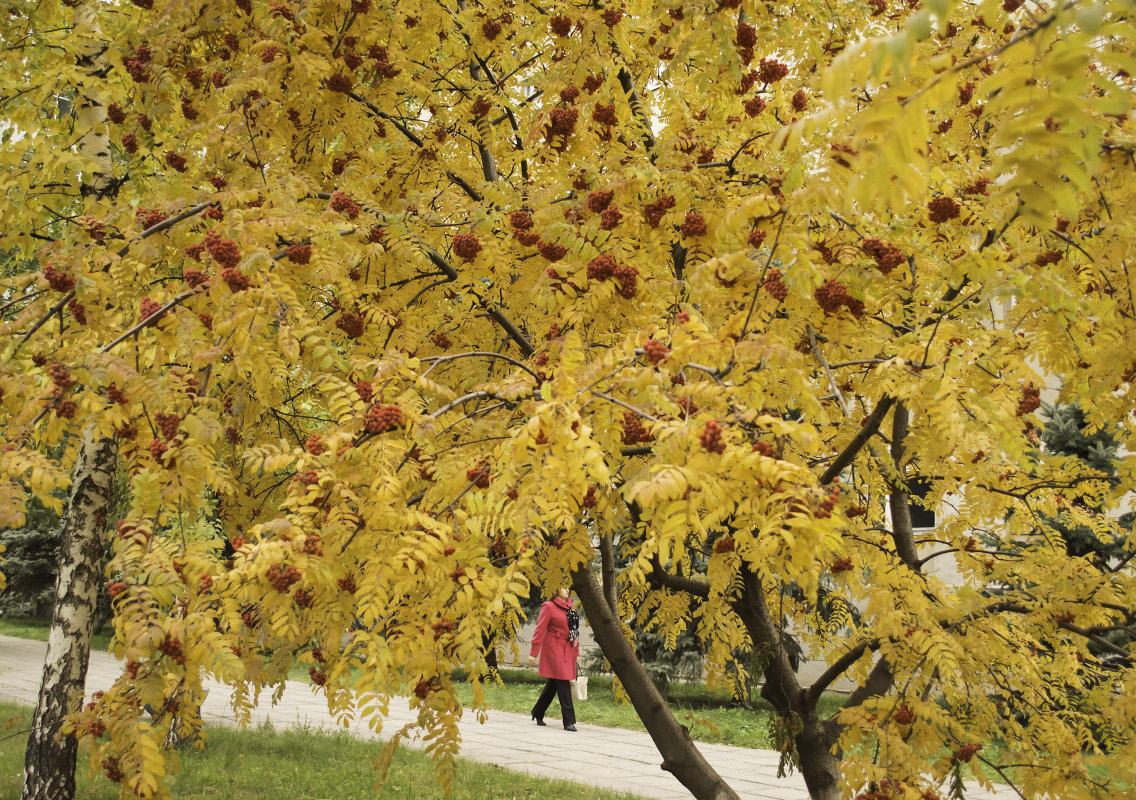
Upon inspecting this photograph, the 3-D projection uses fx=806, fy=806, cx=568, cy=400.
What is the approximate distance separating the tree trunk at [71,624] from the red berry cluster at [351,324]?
7.67 feet

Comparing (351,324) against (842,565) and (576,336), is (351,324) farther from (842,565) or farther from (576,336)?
(842,565)

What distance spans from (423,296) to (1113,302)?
3.26 metres

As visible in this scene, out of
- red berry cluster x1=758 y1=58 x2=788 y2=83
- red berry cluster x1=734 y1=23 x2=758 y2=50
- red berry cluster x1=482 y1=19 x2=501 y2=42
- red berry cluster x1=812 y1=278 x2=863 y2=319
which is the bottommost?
red berry cluster x1=812 y1=278 x2=863 y2=319

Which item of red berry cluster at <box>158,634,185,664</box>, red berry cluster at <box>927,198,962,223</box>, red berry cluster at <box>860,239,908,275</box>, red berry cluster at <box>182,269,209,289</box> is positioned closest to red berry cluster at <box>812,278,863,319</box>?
red berry cluster at <box>860,239,908,275</box>

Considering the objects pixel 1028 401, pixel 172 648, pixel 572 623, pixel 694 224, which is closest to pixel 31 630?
pixel 572 623

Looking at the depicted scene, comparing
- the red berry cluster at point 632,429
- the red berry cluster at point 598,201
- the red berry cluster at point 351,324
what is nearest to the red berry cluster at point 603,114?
the red berry cluster at point 598,201

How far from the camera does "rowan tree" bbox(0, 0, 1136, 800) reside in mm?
2428

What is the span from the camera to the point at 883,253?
333 centimetres

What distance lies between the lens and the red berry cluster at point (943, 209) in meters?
3.71

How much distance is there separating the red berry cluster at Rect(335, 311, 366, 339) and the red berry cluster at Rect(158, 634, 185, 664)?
163 centimetres

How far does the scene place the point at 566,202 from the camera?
159 inches

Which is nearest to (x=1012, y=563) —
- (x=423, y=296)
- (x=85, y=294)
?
(x=423, y=296)

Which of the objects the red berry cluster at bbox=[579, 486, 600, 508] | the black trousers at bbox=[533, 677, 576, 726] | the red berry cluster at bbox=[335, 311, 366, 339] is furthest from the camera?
the black trousers at bbox=[533, 677, 576, 726]

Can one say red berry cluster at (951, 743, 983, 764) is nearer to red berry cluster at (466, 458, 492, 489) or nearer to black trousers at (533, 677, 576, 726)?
red berry cluster at (466, 458, 492, 489)
